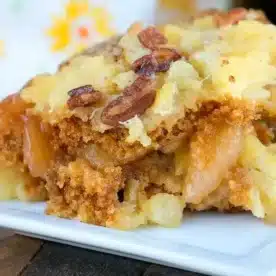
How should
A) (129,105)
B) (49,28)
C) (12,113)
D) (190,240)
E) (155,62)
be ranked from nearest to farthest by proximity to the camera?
(190,240), (129,105), (155,62), (12,113), (49,28)

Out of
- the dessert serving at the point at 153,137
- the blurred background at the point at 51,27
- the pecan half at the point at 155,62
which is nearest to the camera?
the dessert serving at the point at 153,137

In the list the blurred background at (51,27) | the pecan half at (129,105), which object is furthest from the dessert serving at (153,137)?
the blurred background at (51,27)

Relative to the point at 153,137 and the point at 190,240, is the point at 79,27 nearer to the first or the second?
the point at 153,137

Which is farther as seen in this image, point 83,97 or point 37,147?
point 37,147

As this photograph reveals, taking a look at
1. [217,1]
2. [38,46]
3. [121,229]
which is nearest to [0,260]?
[121,229]

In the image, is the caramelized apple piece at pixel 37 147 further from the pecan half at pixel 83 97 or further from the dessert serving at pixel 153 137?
the pecan half at pixel 83 97

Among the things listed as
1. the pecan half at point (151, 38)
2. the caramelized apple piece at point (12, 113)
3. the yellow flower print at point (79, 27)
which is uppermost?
the pecan half at point (151, 38)

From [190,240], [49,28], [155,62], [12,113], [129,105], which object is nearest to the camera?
[190,240]

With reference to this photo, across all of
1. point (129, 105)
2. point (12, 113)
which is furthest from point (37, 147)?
point (129, 105)

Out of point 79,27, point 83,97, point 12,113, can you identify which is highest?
point 83,97

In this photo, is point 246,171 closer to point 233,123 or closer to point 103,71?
point 233,123
